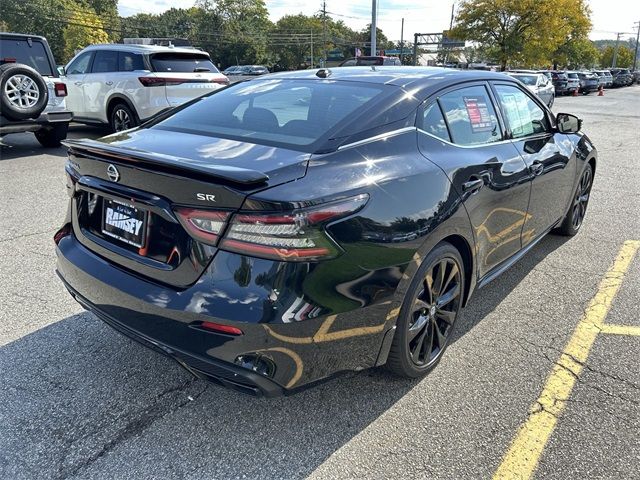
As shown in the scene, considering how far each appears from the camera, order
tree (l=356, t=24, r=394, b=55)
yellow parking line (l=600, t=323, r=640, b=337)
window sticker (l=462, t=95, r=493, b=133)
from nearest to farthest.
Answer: window sticker (l=462, t=95, r=493, b=133) → yellow parking line (l=600, t=323, r=640, b=337) → tree (l=356, t=24, r=394, b=55)

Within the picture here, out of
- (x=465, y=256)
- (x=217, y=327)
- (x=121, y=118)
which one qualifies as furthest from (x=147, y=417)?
(x=121, y=118)

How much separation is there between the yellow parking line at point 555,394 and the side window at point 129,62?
27.2 feet

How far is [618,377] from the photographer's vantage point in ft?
9.31

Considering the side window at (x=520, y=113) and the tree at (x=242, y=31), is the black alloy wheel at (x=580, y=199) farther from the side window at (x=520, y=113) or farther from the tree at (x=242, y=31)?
the tree at (x=242, y=31)

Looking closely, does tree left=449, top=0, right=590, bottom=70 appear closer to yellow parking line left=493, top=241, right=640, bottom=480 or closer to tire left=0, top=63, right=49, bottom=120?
tire left=0, top=63, right=49, bottom=120

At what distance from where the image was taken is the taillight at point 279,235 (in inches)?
76.5

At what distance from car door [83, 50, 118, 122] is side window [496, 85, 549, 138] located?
25.7 ft

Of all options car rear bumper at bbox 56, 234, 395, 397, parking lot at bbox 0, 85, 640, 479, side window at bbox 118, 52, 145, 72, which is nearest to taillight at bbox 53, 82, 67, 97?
side window at bbox 118, 52, 145, 72

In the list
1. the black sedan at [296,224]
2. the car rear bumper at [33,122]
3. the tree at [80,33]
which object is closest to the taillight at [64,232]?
the black sedan at [296,224]

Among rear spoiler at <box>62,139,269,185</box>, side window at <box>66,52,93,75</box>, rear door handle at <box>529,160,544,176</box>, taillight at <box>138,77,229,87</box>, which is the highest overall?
side window at <box>66,52,93,75</box>

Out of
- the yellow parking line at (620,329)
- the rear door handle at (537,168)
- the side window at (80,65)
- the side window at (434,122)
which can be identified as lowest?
the yellow parking line at (620,329)

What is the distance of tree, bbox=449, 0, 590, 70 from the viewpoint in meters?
35.6

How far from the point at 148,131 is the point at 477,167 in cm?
188

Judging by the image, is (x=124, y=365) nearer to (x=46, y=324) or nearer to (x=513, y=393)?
(x=46, y=324)
